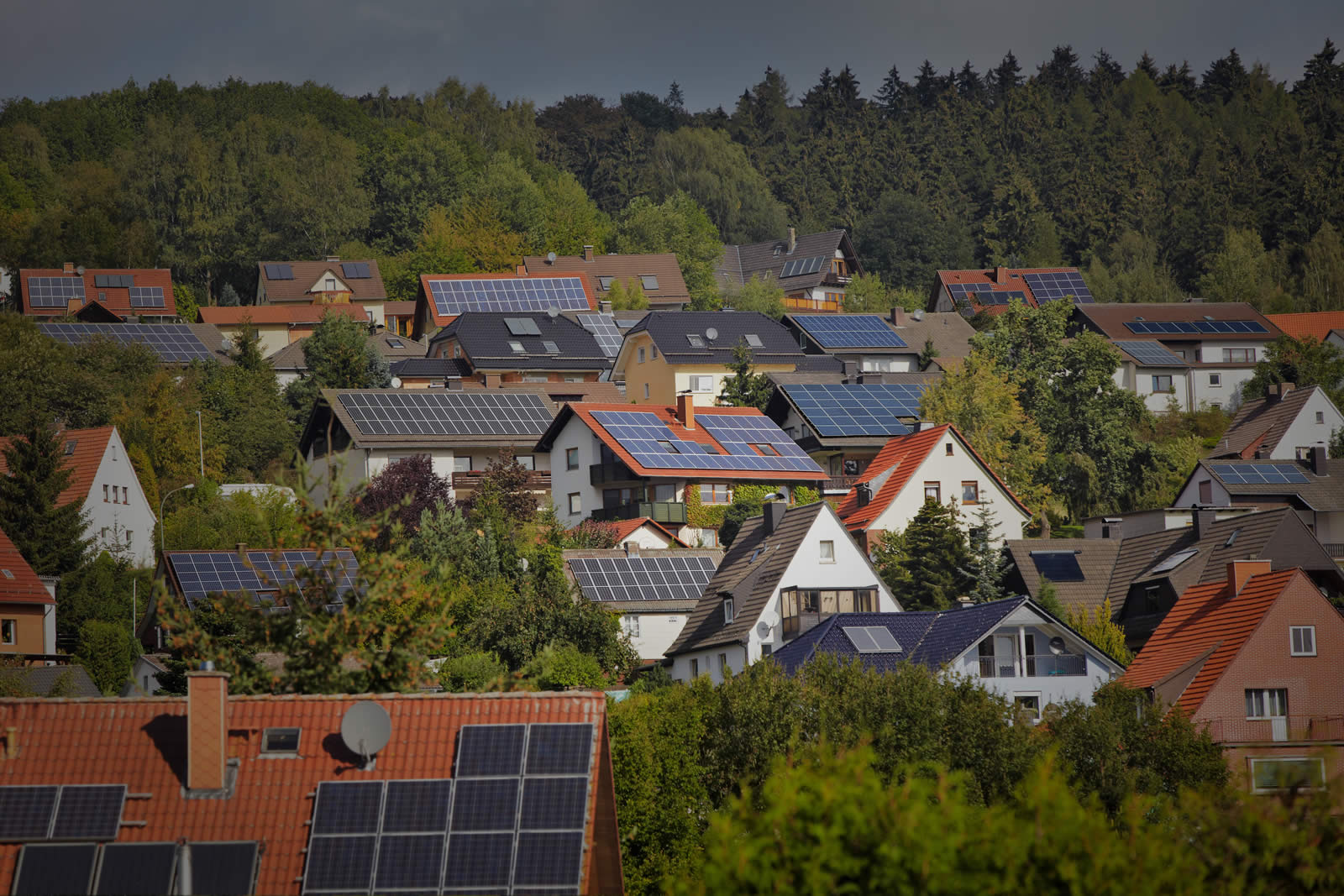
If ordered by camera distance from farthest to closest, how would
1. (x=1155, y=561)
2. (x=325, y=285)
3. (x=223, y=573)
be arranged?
(x=325, y=285)
(x=1155, y=561)
(x=223, y=573)

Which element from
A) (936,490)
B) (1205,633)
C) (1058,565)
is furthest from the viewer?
(936,490)

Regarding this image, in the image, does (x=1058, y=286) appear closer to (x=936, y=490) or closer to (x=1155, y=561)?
(x=936, y=490)

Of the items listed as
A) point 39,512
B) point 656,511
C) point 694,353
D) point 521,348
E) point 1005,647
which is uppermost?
point 521,348

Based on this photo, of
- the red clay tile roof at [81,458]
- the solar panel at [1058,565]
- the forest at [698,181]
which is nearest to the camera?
the solar panel at [1058,565]

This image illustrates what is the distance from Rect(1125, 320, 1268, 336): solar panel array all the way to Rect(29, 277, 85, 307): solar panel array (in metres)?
62.3

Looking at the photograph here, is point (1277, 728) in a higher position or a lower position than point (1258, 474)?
lower

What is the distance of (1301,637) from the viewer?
4116cm

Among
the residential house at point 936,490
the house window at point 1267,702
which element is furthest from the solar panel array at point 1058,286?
the house window at point 1267,702

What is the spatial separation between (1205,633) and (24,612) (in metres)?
33.6

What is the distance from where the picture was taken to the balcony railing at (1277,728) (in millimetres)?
40250

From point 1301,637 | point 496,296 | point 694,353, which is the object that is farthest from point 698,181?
point 1301,637

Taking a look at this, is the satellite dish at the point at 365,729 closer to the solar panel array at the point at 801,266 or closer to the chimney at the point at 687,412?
the chimney at the point at 687,412

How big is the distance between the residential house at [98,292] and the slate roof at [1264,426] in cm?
6407

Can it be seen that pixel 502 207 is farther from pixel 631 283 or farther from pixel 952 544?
pixel 952 544
